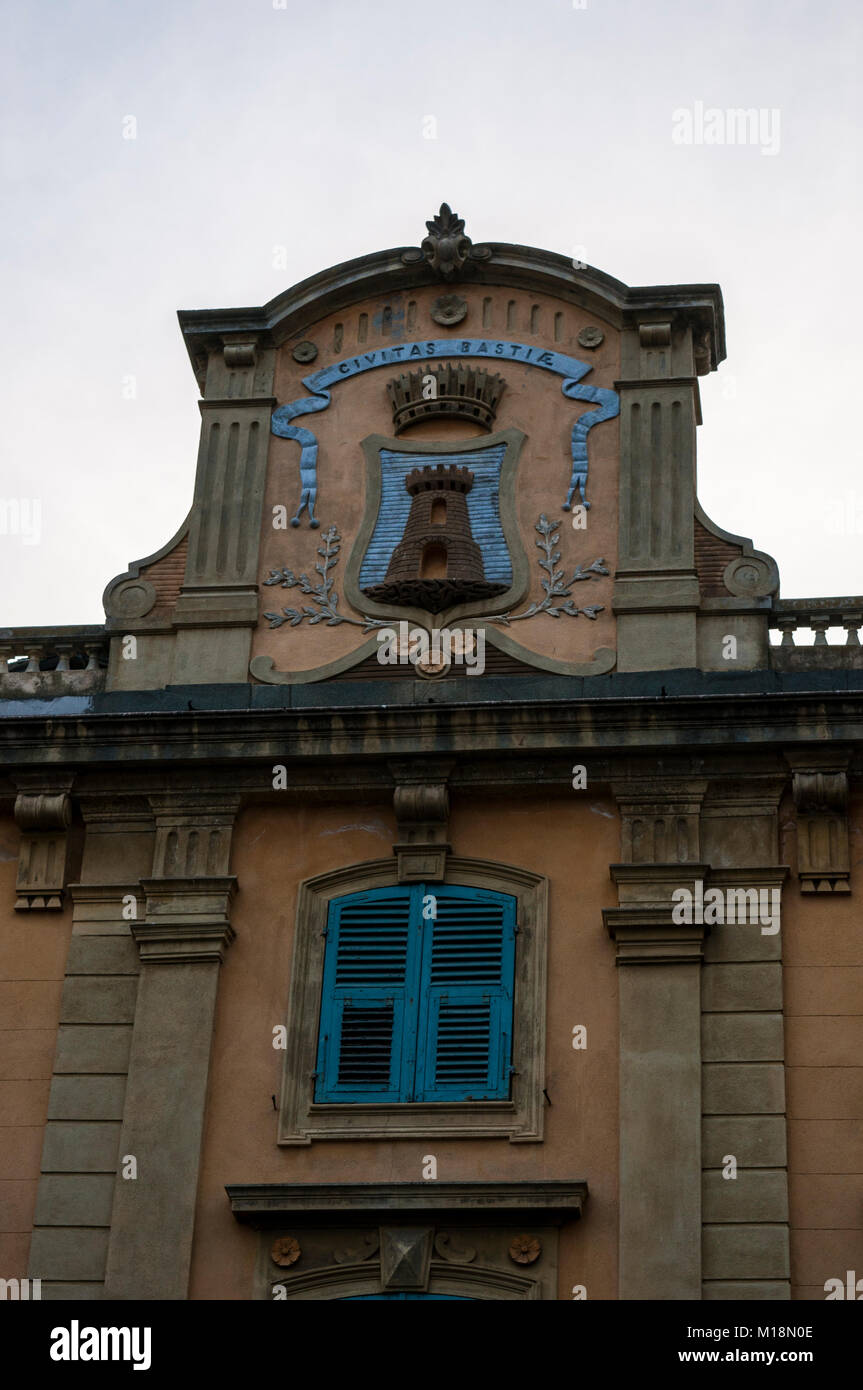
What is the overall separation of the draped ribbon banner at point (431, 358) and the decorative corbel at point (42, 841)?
313 cm

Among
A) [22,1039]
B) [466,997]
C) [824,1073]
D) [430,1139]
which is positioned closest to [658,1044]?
[824,1073]

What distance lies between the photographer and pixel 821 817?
17609 millimetres

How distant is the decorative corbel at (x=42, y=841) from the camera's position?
18.1 metres

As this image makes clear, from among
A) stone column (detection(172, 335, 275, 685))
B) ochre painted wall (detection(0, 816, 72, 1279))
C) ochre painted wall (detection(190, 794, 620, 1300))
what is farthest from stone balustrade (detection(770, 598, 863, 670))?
ochre painted wall (detection(0, 816, 72, 1279))

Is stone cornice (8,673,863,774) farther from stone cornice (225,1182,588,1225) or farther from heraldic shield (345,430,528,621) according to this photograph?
stone cornice (225,1182,588,1225)

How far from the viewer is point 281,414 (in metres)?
20.2

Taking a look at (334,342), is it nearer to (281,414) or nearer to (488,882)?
(281,414)

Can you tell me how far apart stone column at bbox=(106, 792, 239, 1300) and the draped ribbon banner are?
3016 millimetres

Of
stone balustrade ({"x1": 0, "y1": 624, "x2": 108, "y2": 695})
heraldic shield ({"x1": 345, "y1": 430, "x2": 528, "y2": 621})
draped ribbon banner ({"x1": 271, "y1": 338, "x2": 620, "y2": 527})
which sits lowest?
stone balustrade ({"x1": 0, "y1": 624, "x2": 108, "y2": 695})

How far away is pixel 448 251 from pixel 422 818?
533 centimetres

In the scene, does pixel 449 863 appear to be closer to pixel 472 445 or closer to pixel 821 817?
pixel 821 817

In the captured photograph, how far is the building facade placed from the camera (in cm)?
1645
